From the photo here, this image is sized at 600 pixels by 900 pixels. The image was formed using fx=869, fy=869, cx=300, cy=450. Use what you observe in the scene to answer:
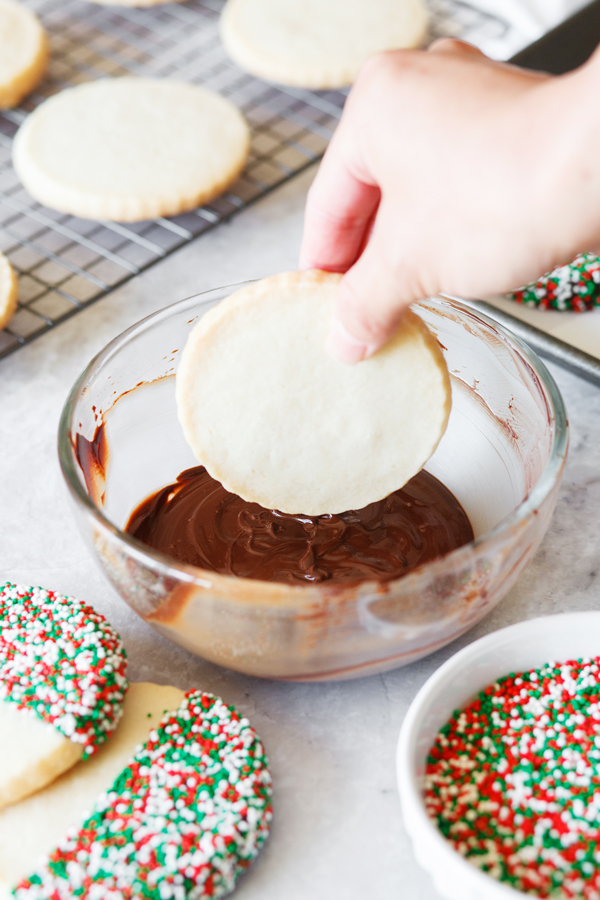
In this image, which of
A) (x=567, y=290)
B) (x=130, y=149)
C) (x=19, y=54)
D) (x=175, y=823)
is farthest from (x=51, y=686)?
(x=19, y=54)

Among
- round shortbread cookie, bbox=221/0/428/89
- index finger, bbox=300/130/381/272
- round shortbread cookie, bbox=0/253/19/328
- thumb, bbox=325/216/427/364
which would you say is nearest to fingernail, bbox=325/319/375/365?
thumb, bbox=325/216/427/364

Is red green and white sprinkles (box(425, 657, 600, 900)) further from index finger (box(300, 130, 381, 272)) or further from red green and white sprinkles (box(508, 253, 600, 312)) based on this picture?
red green and white sprinkles (box(508, 253, 600, 312))

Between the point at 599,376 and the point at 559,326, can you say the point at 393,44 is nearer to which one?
the point at 559,326

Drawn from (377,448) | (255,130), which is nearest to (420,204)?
(377,448)

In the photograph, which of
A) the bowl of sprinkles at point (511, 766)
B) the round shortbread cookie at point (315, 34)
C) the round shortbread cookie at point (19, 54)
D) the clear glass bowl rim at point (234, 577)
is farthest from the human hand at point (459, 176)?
the round shortbread cookie at point (19, 54)

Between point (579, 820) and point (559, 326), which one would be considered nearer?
point (579, 820)

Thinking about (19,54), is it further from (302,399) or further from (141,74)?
(302,399)
